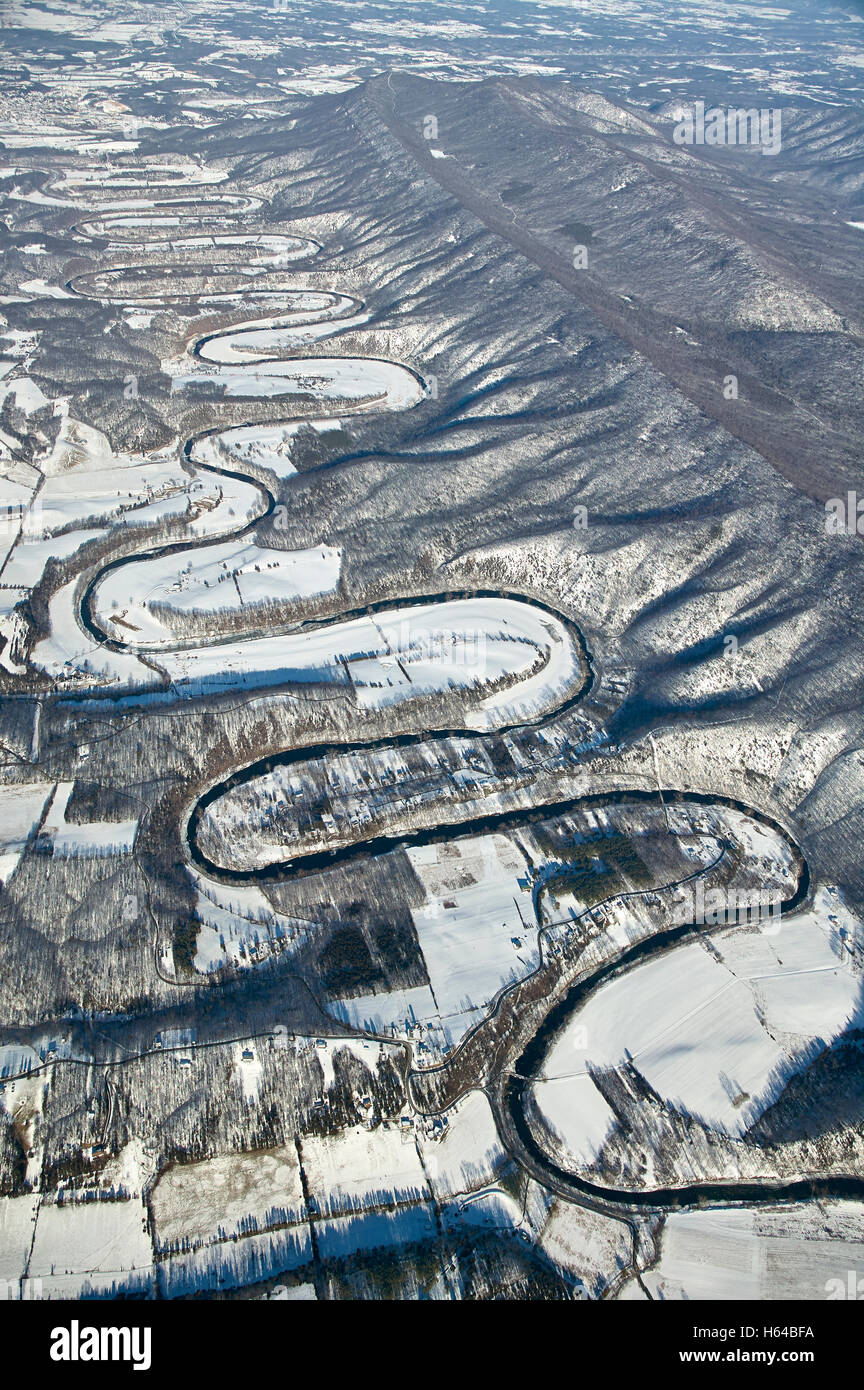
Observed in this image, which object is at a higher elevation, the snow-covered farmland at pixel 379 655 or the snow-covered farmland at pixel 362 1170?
the snow-covered farmland at pixel 379 655

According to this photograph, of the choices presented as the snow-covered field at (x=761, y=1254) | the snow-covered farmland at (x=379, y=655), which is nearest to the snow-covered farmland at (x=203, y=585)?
the snow-covered farmland at (x=379, y=655)

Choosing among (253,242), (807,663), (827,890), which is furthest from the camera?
(253,242)

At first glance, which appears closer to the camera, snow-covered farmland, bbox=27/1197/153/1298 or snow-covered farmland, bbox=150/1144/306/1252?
snow-covered farmland, bbox=27/1197/153/1298

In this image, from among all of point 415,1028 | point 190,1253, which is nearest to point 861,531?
point 415,1028

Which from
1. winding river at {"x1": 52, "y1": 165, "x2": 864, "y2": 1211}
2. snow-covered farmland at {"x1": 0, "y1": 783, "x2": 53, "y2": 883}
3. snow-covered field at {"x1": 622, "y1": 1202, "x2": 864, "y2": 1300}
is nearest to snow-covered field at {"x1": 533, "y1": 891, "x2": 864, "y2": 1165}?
winding river at {"x1": 52, "y1": 165, "x2": 864, "y2": 1211}

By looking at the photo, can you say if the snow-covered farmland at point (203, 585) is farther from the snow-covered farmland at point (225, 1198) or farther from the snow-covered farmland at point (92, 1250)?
the snow-covered farmland at point (92, 1250)

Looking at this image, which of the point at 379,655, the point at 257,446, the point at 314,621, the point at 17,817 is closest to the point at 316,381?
the point at 257,446

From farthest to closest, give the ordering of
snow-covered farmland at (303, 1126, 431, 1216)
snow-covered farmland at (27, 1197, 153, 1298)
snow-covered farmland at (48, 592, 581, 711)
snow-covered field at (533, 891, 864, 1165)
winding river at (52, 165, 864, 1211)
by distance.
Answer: snow-covered farmland at (48, 592, 581, 711) < snow-covered field at (533, 891, 864, 1165) < winding river at (52, 165, 864, 1211) < snow-covered farmland at (303, 1126, 431, 1216) < snow-covered farmland at (27, 1197, 153, 1298)

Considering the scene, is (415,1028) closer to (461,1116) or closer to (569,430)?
(461,1116)

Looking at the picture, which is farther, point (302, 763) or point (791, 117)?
point (791, 117)

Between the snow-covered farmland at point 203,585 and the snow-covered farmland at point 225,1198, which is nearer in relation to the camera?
the snow-covered farmland at point 225,1198

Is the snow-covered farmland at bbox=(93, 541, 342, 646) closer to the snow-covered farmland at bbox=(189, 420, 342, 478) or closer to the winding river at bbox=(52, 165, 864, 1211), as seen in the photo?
the winding river at bbox=(52, 165, 864, 1211)
